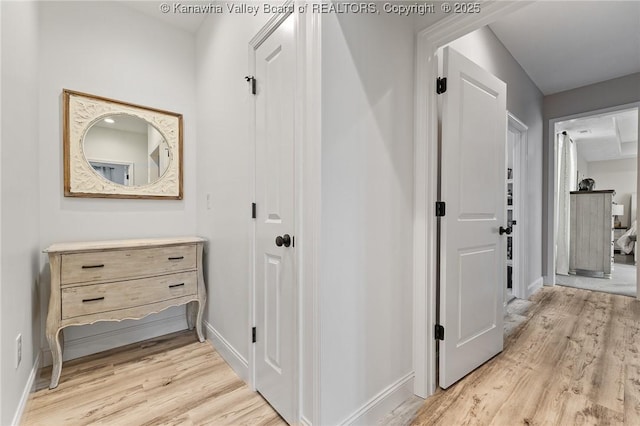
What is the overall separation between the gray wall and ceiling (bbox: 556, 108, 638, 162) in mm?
182

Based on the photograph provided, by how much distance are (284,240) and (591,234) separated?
5733mm

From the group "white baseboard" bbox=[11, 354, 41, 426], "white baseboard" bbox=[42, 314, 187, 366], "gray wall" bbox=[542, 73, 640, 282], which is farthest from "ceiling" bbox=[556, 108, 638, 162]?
"white baseboard" bbox=[11, 354, 41, 426]

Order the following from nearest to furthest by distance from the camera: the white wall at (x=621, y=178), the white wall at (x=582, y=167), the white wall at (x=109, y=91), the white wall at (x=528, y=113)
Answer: the white wall at (x=109, y=91) → the white wall at (x=528, y=113) → the white wall at (x=621, y=178) → the white wall at (x=582, y=167)

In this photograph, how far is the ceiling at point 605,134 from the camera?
4559 mm

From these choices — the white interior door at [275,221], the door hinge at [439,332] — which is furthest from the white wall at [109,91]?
the door hinge at [439,332]

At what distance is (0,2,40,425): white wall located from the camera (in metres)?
1.26

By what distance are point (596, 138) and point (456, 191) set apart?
6518mm

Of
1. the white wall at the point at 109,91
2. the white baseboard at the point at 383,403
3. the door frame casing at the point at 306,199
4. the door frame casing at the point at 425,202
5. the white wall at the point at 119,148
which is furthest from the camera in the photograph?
the white wall at the point at 119,148

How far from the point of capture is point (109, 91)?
2240 millimetres

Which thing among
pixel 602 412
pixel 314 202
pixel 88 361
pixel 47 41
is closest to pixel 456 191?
pixel 314 202

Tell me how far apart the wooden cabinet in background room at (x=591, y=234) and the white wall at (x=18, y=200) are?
6.76m

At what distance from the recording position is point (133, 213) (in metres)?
2.35

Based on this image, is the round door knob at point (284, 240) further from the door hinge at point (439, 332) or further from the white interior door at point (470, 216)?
the door hinge at point (439, 332)

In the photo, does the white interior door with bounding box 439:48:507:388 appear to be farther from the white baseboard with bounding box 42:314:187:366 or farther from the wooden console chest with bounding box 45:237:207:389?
the white baseboard with bounding box 42:314:187:366
